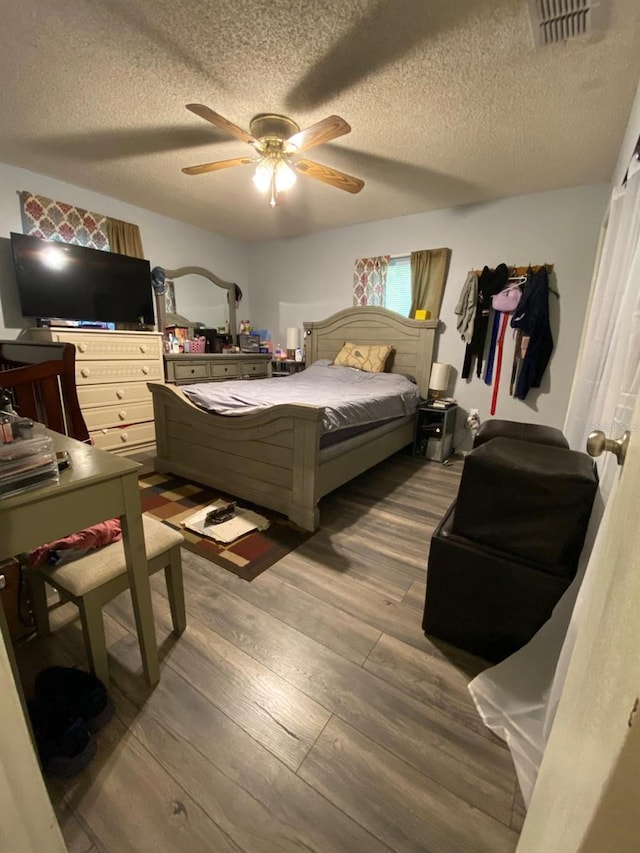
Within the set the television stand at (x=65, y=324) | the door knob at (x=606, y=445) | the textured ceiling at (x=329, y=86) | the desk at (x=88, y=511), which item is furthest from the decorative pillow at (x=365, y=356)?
the door knob at (x=606, y=445)

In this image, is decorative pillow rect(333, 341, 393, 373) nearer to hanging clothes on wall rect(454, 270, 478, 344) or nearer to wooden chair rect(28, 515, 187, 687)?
hanging clothes on wall rect(454, 270, 478, 344)

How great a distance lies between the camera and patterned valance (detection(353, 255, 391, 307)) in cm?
379

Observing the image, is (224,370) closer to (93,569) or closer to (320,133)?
(320,133)

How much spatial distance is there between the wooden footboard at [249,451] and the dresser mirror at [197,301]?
67.7 inches

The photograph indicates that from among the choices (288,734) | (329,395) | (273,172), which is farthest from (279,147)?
(288,734)

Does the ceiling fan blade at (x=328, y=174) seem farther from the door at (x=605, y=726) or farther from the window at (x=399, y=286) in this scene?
the door at (x=605, y=726)

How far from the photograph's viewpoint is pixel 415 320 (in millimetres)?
3566

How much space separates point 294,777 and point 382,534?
1.26 meters

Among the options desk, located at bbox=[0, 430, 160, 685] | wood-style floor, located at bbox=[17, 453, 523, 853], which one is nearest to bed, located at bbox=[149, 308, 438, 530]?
wood-style floor, located at bbox=[17, 453, 523, 853]

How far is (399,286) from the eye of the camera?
12.3 feet

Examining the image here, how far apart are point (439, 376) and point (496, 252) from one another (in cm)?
121

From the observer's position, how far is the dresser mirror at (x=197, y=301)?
12.9 feet

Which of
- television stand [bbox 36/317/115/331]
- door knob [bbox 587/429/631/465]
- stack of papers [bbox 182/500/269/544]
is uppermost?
television stand [bbox 36/317/115/331]

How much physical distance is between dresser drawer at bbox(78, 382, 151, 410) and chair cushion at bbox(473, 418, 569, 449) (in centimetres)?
300
